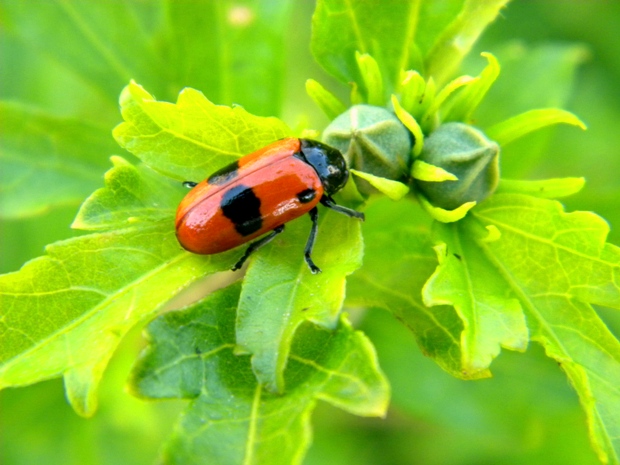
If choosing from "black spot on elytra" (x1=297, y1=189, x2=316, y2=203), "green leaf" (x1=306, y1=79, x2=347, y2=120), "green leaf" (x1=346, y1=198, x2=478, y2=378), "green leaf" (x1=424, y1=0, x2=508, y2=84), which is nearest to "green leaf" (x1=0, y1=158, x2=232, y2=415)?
"black spot on elytra" (x1=297, y1=189, x2=316, y2=203)

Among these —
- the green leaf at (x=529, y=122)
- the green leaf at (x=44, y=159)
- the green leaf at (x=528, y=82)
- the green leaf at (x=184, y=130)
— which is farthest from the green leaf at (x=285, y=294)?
the green leaf at (x=528, y=82)

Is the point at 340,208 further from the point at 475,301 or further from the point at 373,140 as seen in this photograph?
the point at 475,301

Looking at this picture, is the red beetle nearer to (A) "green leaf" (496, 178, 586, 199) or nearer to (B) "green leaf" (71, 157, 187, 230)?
(B) "green leaf" (71, 157, 187, 230)

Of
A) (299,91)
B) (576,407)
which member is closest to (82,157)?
(299,91)

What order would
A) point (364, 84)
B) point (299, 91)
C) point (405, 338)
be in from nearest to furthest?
1. point (364, 84)
2. point (405, 338)
3. point (299, 91)

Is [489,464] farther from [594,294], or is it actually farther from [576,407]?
[594,294]

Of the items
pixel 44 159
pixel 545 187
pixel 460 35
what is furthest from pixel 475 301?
pixel 44 159
